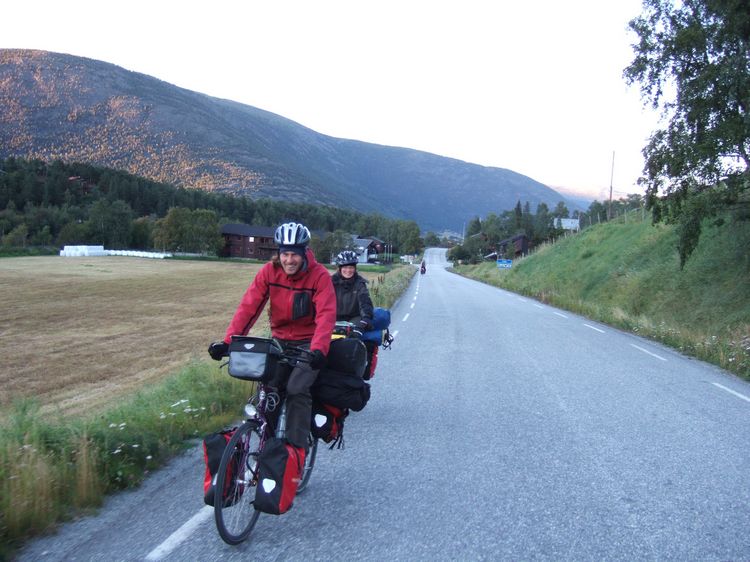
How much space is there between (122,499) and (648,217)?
40892 mm

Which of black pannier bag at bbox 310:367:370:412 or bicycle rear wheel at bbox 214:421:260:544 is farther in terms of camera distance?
black pannier bag at bbox 310:367:370:412

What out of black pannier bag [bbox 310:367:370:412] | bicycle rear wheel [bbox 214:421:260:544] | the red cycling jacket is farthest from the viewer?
black pannier bag [bbox 310:367:370:412]

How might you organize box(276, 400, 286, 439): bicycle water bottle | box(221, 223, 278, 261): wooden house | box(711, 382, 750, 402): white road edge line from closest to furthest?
1. box(276, 400, 286, 439): bicycle water bottle
2. box(711, 382, 750, 402): white road edge line
3. box(221, 223, 278, 261): wooden house

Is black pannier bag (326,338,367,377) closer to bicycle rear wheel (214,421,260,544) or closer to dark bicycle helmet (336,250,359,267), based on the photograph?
bicycle rear wheel (214,421,260,544)

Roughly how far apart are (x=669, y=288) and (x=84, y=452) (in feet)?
78.4

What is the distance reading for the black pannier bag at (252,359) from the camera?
12.5 ft

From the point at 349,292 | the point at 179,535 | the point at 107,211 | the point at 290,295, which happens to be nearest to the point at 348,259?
Answer: the point at 349,292

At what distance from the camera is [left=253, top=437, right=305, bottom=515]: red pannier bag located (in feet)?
12.1

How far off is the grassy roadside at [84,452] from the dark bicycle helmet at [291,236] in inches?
88.9

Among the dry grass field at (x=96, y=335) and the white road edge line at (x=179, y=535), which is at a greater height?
the white road edge line at (x=179, y=535)

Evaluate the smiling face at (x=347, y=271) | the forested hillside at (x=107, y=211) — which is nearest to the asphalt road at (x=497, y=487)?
the smiling face at (x=347, y=271)

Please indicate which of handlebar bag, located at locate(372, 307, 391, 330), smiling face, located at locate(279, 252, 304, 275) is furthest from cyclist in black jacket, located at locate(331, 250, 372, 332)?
smiling face, located at locate(279, 252, 304, 275)

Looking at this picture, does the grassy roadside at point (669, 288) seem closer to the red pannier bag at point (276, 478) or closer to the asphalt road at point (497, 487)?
the asphalt road at point (497, 487)

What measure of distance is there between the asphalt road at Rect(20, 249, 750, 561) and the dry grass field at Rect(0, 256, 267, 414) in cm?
600
